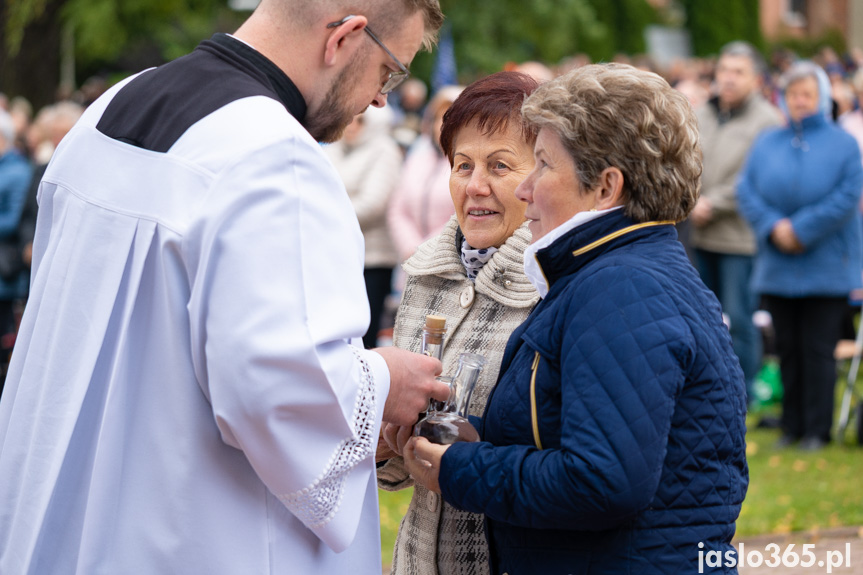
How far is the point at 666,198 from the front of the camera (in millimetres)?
2271

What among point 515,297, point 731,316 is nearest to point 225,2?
point 731,316

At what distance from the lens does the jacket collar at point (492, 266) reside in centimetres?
286

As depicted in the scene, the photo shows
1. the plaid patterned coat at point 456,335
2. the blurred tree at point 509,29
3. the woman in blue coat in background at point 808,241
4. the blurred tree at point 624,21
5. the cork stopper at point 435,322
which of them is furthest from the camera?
the blurred tree at point 624,21

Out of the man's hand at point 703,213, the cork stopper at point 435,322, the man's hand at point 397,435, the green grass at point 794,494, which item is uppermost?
the cork stopper at point 435,322

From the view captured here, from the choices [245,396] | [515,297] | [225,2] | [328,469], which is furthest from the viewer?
[225,2]

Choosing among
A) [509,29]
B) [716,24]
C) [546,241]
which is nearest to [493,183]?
[546,241]

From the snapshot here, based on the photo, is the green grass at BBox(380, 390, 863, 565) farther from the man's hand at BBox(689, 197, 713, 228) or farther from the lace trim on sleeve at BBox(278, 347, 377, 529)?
the lace trim on sleeve at BBox(278, 347, 377, 529)

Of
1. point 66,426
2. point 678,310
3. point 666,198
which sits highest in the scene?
point 666,198

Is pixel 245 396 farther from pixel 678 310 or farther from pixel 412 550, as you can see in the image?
pixel 412 550

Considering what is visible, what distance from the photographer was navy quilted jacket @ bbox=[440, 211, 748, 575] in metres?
2.06

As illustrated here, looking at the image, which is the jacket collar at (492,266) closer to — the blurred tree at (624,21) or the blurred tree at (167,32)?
the blurred tree at (167,32)

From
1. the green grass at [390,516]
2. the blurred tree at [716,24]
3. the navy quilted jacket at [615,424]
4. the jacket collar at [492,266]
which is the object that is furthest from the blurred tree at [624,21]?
the navy quilted jacket at [615,424]

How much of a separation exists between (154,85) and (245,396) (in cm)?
76

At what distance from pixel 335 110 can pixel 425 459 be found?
842 millimetres
